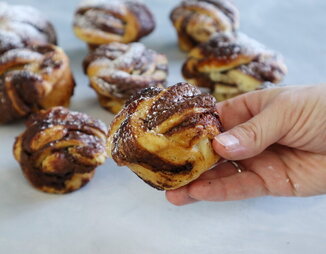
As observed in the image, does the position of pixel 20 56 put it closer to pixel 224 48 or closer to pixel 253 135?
pixel 224 48

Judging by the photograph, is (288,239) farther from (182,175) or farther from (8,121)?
(8,121)

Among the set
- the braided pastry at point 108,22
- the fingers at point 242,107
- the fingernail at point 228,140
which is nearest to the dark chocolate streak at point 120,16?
the braided pastry at point 108,22

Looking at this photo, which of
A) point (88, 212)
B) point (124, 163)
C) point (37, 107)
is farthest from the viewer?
point (37, 107)

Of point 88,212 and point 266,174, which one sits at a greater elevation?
point 266,174

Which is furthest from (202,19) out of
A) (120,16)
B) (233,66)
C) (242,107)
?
(242,107)

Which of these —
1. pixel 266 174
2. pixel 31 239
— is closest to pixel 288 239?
pixel 266 174

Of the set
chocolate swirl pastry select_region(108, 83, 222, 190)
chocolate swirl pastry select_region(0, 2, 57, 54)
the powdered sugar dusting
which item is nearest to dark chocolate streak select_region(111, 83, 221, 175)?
chocolate swirl pastry select_region(108, 83, 222, 190)

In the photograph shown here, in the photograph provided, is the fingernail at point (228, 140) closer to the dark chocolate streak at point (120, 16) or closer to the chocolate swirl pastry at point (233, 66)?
the chocolate swirl pastry at point (233, 66)
